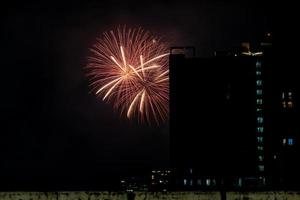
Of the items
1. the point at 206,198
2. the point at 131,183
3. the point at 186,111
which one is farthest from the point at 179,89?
the point at 206,198

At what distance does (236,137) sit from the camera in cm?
9312

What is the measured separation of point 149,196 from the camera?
34.9 feet

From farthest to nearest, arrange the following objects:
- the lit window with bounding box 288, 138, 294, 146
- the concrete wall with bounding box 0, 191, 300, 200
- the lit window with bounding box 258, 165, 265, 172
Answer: the lit window with bounding box 258, 165, 265, 172, the lit window with bounding box 288, 138, 294, 146, the concrete wall with bounding box 0, 191, 300, 200

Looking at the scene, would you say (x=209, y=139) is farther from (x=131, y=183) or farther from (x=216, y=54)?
(x=131, y=183)

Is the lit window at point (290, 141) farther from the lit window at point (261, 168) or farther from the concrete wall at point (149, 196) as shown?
the concrete wall at point (149, 196)

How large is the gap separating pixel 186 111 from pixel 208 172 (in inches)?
441

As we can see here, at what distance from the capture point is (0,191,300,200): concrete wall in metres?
10.5

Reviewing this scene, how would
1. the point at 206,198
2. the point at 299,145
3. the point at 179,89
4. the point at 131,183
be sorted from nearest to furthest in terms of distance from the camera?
the point at 206,198 < the point at 299,145 < the point at 179,89 < the point at 131,183

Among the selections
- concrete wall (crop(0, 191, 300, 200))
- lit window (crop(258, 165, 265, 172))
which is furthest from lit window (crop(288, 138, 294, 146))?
concrete wall (crop(0, 191, 300, 200))

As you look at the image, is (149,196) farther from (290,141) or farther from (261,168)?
(261,168)

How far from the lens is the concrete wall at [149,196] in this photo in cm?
1049

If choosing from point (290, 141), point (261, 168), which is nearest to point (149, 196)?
point (290, 141)

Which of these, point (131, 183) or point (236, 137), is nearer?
point (236, 137)

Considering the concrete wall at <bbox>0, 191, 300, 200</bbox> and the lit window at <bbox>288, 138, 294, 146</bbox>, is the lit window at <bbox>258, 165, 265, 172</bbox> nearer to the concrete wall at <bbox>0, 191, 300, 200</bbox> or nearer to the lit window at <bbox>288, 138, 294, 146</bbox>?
the lit window at <bbox>288, 138, 294, 146</bbox>
